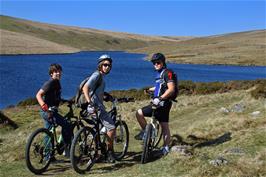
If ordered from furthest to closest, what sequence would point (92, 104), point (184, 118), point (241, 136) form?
point (184, 118), point (241, 136), point (92, 104)

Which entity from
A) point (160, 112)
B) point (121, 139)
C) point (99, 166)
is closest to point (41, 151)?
point (99, 166)

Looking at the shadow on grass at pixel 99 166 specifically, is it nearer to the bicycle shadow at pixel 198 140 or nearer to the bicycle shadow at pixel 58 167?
the bicycle shadow at pixel 58 167

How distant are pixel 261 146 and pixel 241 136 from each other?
1228 millimetres

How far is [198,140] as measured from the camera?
13008 millimetres

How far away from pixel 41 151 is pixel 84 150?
100 centimetres

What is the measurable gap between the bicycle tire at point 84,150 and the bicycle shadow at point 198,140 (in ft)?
11.1

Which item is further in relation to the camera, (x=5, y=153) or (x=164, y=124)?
(x=5, y=153)

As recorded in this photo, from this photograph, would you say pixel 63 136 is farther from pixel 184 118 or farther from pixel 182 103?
pixel 182 103

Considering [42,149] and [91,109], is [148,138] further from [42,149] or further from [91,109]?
[42,149]

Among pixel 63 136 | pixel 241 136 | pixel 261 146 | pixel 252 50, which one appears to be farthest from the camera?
pixel 252 50

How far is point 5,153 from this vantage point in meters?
12.1

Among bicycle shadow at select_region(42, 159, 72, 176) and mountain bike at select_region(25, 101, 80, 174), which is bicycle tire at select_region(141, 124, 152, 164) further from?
mountain bike at select_region(25, 101, 80, 174)

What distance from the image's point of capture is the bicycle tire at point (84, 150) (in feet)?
29.7

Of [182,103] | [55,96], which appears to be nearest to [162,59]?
[55,96]
